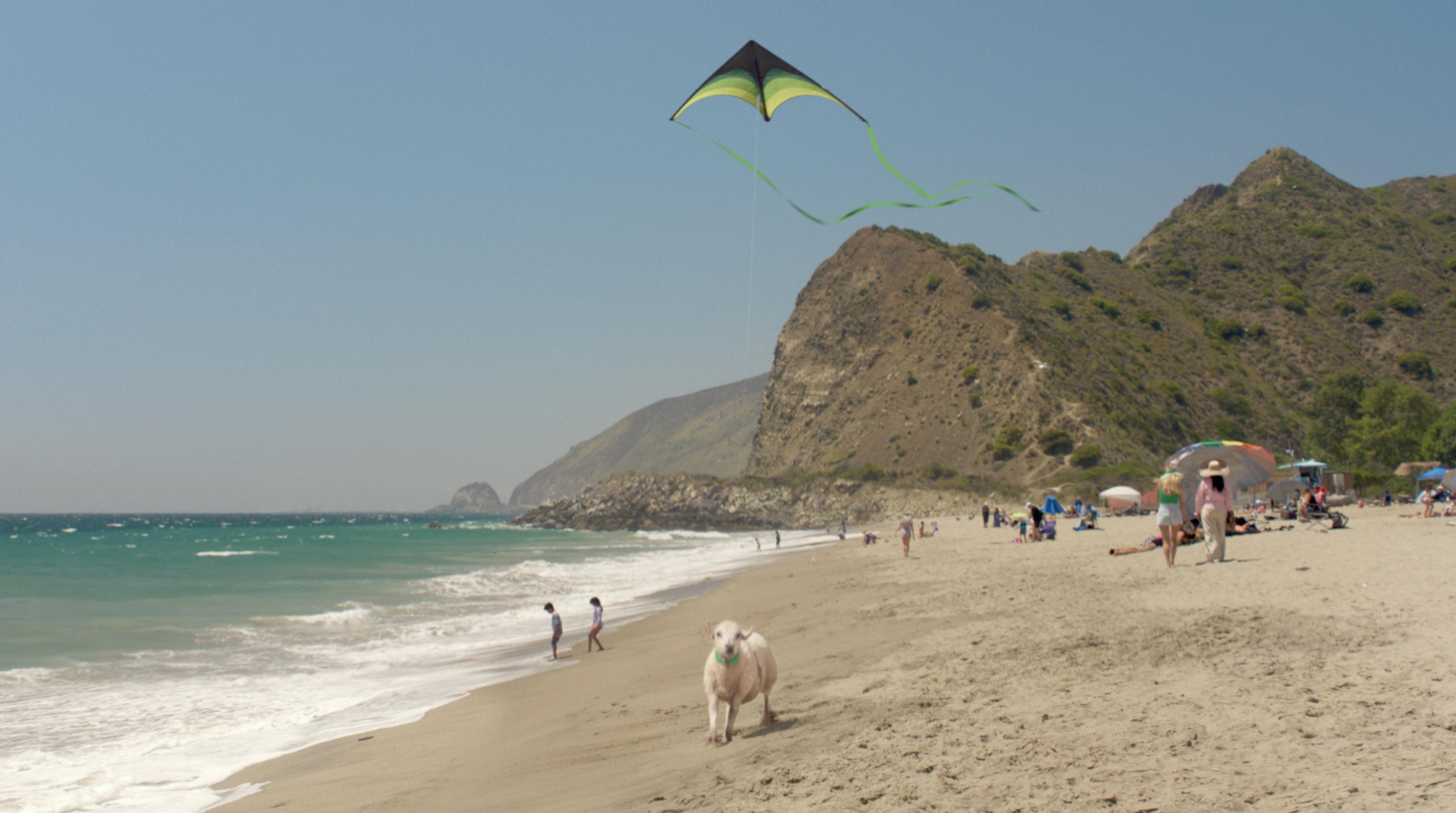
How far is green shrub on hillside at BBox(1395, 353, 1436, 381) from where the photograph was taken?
72.8 m

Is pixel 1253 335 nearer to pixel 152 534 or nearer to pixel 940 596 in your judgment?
pixel 940 596

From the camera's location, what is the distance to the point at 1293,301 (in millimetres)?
80812

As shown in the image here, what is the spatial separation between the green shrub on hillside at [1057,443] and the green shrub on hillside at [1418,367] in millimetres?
33742

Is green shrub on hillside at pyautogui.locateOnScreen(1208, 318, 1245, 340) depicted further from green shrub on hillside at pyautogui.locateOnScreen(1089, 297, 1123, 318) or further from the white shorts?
the white shorts

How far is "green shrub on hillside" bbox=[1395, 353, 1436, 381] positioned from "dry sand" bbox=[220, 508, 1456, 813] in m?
76.8

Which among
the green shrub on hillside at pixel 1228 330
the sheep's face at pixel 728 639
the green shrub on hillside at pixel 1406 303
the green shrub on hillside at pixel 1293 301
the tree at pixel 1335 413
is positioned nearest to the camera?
the sheep's face at pixel 728 639

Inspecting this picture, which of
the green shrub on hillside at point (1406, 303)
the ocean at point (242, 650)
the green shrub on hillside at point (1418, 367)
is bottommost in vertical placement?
the ocean at point (242, 650)

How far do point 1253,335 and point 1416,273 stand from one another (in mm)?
17266

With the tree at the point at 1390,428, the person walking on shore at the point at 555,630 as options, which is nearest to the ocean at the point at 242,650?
the person walking on shore at the point at 555,630

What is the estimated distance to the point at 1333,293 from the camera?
8244 centimetres

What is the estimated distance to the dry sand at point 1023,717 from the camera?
173 inches

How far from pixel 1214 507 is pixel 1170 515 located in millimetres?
804

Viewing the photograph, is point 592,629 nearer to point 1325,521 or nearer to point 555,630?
point 555,630

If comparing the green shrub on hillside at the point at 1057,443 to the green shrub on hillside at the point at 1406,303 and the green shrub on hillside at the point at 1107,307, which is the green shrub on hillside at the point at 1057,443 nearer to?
the green shrub on hillside at the point at 1107,307
